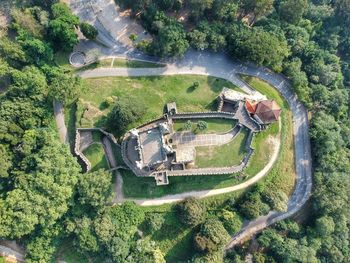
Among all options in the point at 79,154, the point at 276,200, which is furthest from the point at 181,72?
the point at 276,200

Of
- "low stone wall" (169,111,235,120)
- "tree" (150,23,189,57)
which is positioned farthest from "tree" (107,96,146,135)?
"tree" (150,23,189,57)

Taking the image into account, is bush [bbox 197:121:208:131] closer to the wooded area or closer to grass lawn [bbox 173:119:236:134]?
grass lawn [bbox 173:119:236:134]

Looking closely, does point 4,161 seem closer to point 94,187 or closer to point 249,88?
point 94,187

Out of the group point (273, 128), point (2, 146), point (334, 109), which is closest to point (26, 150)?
point (2, 146)

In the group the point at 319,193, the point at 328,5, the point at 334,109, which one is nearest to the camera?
the point at 319,193

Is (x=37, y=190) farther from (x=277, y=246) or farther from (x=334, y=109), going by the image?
(x=334, y=109)

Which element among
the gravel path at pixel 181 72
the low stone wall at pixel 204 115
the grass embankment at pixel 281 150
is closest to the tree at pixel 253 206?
the gravel path at pixel 181 72
